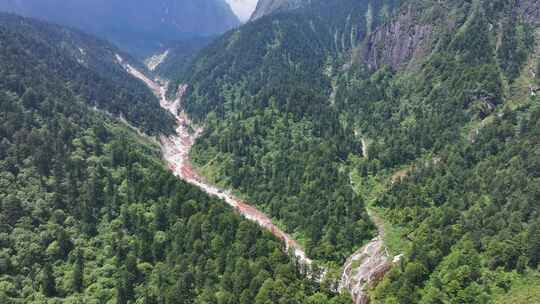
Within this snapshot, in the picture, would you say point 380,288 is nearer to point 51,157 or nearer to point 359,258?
point 359,258

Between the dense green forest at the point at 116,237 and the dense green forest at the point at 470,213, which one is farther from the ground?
the dense green forest at the point at 116,237

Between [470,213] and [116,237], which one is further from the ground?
[116,237]

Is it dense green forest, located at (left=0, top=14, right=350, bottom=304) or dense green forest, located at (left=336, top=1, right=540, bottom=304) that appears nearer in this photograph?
dense green forest, located at (left=336, top=1, right=540, bottom=304)

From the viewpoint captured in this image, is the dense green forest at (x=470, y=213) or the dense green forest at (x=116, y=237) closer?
the dense green forest at (x=470, y=213)

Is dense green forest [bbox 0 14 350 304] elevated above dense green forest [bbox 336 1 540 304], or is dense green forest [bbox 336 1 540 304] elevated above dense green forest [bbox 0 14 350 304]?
dense green forest [bbox 0 14 350 304]

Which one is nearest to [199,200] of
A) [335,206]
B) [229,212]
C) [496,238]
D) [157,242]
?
[229,212]

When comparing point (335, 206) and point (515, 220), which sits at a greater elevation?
point (335, 206)

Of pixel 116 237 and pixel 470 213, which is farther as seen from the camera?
pixel 470 213

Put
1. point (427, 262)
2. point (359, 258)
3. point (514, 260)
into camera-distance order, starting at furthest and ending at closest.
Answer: point (359, 258) < point (427, 262) < point (514, 260)
